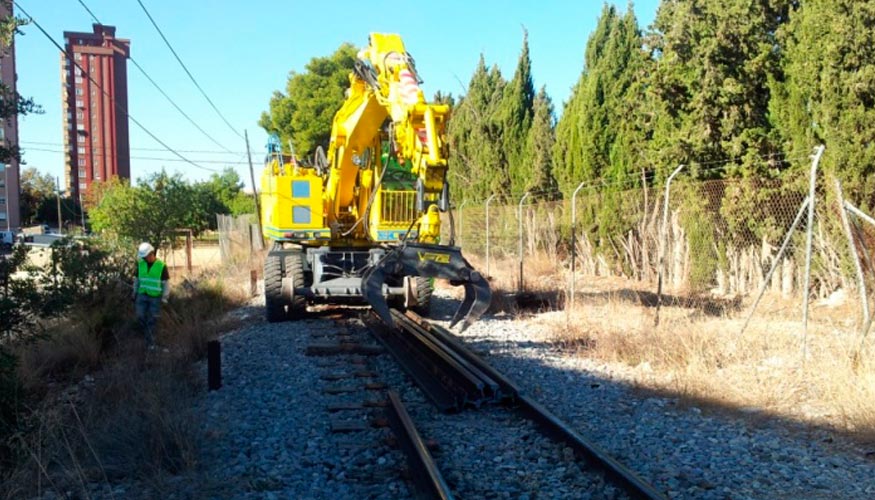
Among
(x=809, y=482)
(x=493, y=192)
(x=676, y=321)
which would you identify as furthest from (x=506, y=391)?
(x=493, y=192)

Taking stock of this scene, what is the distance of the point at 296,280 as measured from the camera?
13.3 m

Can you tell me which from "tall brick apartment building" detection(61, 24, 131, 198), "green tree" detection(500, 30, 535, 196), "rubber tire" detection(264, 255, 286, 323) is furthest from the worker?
"tall brick apartment building" detection(61, 24, 131, 198)

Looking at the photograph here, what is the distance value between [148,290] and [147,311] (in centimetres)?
36

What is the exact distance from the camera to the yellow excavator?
11156mm

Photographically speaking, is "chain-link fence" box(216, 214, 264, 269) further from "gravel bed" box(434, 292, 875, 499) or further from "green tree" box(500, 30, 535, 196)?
"gravel bed" box(434, 292, 875, 499)

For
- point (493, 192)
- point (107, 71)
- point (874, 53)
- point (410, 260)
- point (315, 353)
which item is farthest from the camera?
point (107, 71)

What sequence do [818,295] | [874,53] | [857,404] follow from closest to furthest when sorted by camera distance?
[857,404], [874,53], [818,295]

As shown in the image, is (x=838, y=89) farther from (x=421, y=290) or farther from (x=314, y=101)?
(x=314, y=101)

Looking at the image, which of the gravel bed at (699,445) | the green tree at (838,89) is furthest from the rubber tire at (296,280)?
the green tree at (838,89)

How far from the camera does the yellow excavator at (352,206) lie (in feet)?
36.6

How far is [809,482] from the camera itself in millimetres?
5156

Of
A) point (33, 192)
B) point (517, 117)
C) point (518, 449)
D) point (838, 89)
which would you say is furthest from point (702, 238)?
point (33, 192)

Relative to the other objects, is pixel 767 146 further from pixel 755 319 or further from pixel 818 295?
pixel 755 319

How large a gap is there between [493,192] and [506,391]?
2279 centimetres
